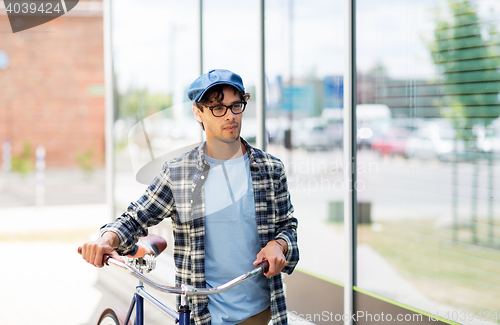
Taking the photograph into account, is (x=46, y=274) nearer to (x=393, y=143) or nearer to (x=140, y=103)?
(x=140, y=103)

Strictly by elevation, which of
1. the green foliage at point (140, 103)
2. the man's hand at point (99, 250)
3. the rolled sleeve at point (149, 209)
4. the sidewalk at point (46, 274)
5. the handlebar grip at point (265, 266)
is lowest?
the sidewalk at point (46, 274)

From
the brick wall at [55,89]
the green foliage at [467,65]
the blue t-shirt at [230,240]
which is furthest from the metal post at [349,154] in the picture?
the brick wall at [55,89]

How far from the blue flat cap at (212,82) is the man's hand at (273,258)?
0.57 metres

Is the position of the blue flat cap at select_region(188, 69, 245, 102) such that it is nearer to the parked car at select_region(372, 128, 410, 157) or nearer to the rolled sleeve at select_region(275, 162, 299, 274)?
the rolled sleeve at select_region(275, 162, 299, 274)

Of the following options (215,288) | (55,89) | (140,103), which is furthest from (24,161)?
(215,288)

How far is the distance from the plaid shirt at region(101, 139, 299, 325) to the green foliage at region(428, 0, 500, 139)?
104 cm

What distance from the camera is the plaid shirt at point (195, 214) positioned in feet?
6.06

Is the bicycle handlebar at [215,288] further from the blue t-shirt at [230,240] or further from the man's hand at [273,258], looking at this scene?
the blue t-shirt at [230,240]

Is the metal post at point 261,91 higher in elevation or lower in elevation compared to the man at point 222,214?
higher

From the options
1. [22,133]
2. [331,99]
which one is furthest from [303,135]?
[22,133]

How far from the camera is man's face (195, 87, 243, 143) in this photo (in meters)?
1.82

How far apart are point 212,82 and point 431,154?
1.35m

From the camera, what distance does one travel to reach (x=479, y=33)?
2365 mm

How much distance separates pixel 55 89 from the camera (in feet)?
65.3
